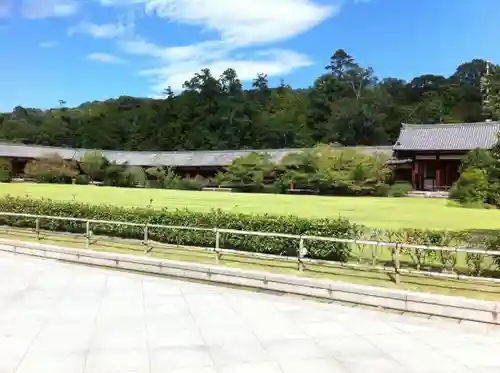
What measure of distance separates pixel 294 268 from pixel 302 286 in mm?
1232

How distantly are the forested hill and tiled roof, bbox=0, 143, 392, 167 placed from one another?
9566 millimetres

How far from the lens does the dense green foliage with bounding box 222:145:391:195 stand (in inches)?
1230

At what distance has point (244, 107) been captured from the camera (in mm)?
61594

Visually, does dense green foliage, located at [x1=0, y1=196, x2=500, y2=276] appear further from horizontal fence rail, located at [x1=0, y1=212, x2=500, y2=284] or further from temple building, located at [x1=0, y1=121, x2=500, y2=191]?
temple building, located at [x1=0, y1=121, x2=500, y2=191]

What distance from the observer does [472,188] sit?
78.4 feet

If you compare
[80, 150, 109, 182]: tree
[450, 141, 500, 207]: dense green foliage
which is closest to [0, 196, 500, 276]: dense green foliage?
[450, 141, 500, 207]: dense green foliage

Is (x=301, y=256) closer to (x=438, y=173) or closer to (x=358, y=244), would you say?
(x=358, y=244)

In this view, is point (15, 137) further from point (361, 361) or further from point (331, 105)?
point (361, 361)

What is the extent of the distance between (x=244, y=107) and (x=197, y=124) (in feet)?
19.6

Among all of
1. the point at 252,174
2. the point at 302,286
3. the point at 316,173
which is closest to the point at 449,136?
the point at 316,173

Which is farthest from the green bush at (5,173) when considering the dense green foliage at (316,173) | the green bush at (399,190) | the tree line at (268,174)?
the green bush at (399,190)

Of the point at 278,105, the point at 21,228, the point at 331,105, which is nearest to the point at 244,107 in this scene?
the point at 278,105

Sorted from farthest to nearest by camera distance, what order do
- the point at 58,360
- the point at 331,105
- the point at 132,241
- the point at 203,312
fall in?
the point at 331,105, the point at 132,241, the point at 203,312, the point at 58,360

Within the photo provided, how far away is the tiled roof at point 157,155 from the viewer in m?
43.3
